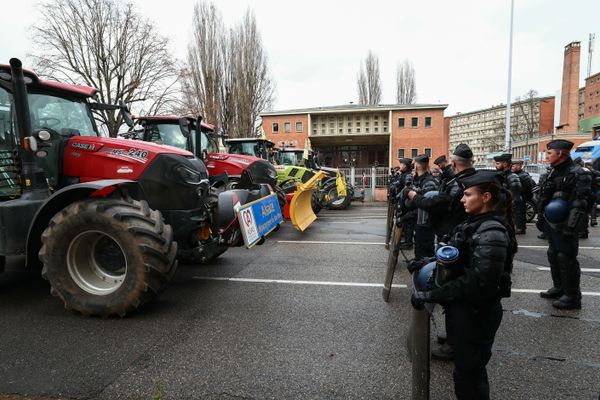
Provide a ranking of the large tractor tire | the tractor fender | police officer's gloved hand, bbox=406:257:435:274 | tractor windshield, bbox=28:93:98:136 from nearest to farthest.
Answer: police officer's gloved hand, bbox=406:257:435:274 → the large tractor tire → the tractor fender → tractor windshield, bbox=28:93:98:136

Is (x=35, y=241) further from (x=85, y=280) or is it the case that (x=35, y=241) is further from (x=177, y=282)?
(x=177, y=282)

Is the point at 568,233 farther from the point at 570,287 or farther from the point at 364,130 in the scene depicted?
the point at 364,130

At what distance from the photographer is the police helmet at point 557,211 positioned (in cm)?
422

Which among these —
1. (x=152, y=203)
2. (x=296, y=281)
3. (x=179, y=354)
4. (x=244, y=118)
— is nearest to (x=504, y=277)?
(x=179, y=354)

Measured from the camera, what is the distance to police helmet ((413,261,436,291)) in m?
2.28

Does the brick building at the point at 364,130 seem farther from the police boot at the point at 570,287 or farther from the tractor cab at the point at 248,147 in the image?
the police boot at the point at 570,287

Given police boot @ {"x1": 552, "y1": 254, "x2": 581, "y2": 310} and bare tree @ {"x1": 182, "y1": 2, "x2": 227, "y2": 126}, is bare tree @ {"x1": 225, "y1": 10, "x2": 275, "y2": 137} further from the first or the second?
police boot @ {"x1": 552, "y1": 254, "x2": 581, "y2": 310}

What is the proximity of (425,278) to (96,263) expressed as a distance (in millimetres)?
3559

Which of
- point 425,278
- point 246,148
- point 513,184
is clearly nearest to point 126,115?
point 425,278

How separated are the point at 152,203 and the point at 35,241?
4.16ft

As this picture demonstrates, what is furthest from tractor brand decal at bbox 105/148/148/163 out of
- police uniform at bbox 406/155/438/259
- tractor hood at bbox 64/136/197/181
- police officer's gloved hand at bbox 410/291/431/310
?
police officer's gloved hand at bbox 410/291/431/310

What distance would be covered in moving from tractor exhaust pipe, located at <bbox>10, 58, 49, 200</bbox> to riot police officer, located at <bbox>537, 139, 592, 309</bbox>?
19.2 ft

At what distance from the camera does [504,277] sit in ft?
6.85

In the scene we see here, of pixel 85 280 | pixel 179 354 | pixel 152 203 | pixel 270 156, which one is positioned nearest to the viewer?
pixel 179 354
